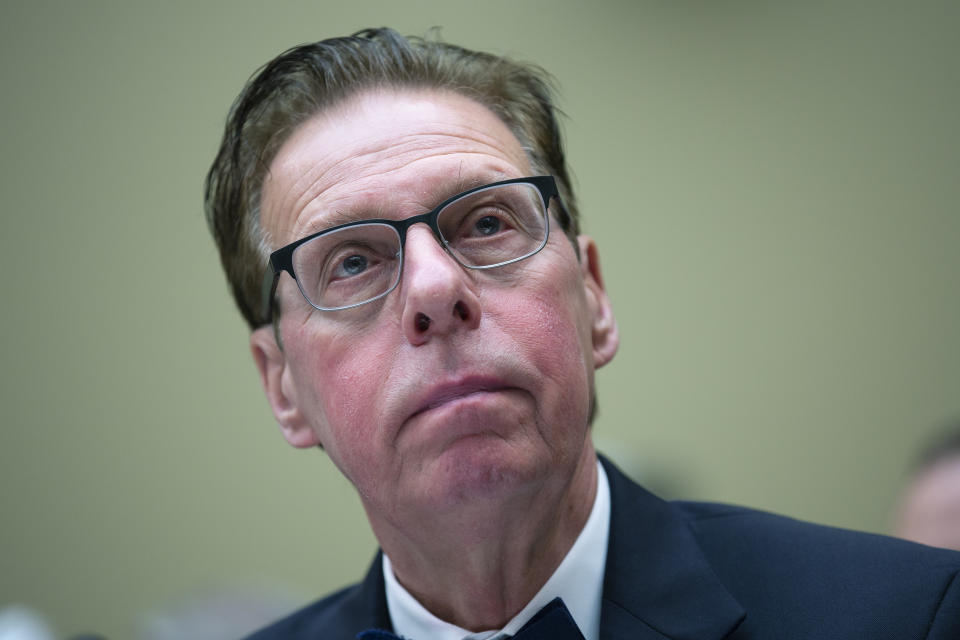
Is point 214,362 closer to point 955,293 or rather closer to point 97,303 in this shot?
point 97,303

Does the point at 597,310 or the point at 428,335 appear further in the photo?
the point at 597,310

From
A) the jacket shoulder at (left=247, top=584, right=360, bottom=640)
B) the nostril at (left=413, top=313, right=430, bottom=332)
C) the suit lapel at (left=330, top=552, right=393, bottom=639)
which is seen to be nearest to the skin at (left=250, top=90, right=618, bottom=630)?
the nostril at (left=413, top=313, right=430, bottom=332)

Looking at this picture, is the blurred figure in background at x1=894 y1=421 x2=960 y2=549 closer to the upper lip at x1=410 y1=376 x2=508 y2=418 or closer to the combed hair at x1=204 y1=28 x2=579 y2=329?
the combed hair at x1=204 y1=28 x2=579 y2=329

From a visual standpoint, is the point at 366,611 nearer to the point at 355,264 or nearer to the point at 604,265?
the point at 355,264

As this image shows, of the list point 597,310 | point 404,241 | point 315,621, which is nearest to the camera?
point 404,241

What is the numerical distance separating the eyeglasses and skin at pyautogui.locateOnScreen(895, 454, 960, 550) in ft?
5.41

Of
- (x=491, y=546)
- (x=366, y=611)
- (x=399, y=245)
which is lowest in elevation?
(x=366, y=611)

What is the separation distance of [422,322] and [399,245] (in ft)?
0.55

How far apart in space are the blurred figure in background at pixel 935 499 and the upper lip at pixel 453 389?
1671 millimetres

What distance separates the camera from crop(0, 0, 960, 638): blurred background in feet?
12.6

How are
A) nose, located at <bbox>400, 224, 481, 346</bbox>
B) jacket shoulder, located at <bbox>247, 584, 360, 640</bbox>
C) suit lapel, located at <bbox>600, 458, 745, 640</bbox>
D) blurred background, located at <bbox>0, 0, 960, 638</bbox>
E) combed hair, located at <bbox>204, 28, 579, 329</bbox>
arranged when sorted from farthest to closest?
blurred background, located at <bbox>0, 0, 960, 638</bbox>
jacket shoulder, located at <bbox>247, 584, 360, 640</bbox>
combed hair, located at <bbox>204, 28, 579, 329</bbox>
suit lapel, located at <bbox>600, 458, 745, 640</bbox>
nose, located at <bbox>400, 224, 481, 346</bbox>

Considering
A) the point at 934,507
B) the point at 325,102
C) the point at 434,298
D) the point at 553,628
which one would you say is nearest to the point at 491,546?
the point at 553,628

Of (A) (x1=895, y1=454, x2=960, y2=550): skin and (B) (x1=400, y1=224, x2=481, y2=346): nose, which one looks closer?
(B) (x1=400, y1=224, x2=481, y2=346): nose

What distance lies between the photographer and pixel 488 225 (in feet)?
4.95
